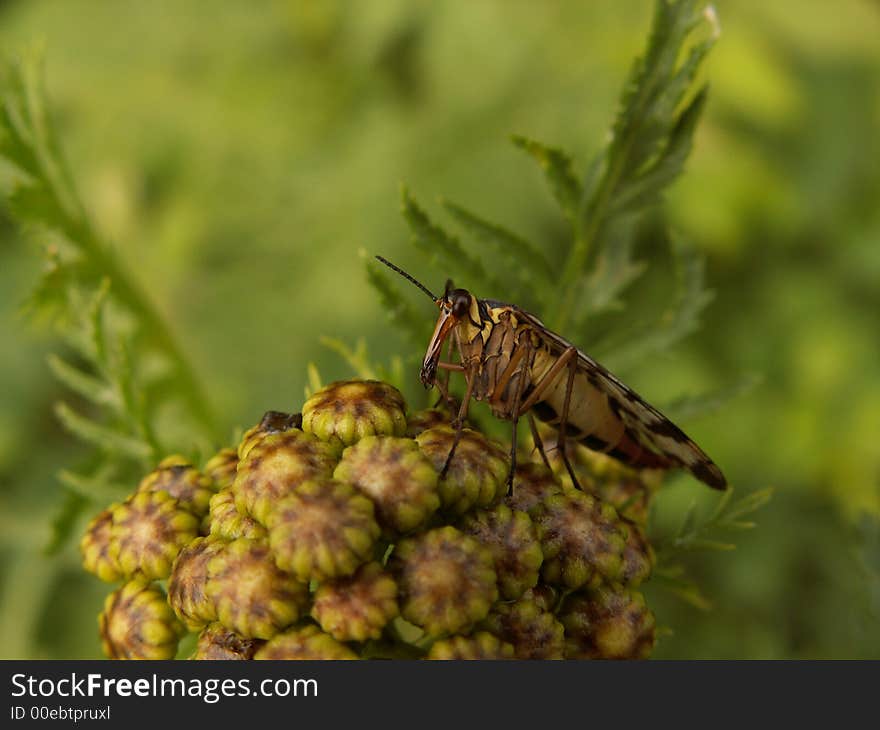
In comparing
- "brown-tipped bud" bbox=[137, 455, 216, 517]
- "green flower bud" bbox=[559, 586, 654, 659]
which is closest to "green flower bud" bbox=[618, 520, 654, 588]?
"green flower bud" bbox=[559, 586, 654, 659]

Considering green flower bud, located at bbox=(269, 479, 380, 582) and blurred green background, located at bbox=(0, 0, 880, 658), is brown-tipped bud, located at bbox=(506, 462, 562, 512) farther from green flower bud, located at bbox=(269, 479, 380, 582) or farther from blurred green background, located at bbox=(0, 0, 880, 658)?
blurred green background, located at bbox=(0, 0, 880, 658)

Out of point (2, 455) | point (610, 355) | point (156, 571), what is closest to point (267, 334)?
point (2, 455)

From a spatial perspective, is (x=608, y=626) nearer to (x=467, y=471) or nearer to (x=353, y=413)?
(x=467, y=471)

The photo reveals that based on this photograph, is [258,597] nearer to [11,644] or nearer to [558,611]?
[558,611]

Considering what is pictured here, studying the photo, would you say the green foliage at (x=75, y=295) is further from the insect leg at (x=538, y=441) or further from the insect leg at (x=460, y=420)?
the insect leg at (x=538, y=441)

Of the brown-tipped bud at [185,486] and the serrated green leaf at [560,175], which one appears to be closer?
the brown-tipped bud at [185,486]

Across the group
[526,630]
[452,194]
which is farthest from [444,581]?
[452,194]

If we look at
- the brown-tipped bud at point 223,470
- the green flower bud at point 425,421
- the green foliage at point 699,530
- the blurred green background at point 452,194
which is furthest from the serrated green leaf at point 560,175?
the blurred green background at point 452,194
